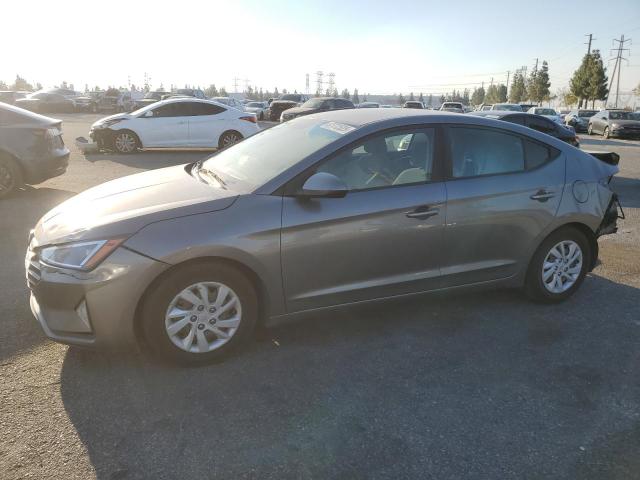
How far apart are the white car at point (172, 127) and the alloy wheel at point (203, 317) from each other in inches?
446

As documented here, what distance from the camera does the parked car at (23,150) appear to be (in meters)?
7.67

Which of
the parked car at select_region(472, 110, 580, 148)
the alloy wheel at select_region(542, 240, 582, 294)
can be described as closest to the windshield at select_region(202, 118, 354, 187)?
the alloy wheel at select_region(542, 240, 582, 294)

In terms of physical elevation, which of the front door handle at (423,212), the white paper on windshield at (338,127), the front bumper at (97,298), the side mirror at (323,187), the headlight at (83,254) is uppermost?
the white paper on windshield at (338,127)

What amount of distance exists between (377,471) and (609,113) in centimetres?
3154

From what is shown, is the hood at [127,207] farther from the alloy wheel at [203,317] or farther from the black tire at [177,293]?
the alloy wheel at [203,317]

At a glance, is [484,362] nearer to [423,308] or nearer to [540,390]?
[540,390]

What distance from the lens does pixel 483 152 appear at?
4004mm

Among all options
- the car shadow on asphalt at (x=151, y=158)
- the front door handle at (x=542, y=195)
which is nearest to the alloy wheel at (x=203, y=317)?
the front door handle at (x=542, y=195)

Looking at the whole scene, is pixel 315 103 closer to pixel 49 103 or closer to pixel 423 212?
pixel 423 212

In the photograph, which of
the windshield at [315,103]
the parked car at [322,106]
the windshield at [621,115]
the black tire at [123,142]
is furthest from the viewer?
the windshield at [621,115]

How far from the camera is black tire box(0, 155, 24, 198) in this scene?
7.69m

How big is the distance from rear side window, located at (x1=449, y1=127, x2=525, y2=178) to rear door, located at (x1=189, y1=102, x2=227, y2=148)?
37.4 feet

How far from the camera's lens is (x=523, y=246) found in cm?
410

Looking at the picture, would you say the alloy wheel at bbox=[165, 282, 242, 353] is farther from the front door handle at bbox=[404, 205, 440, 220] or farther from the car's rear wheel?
the car's rear wheel
